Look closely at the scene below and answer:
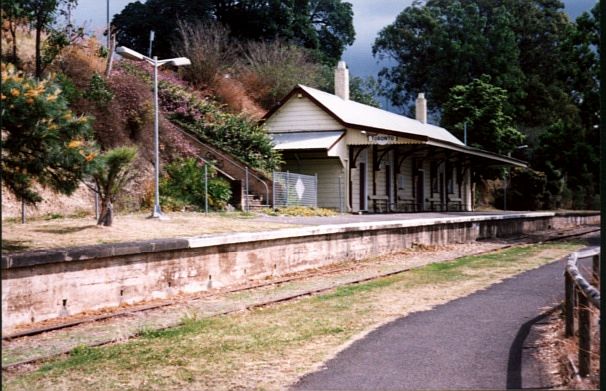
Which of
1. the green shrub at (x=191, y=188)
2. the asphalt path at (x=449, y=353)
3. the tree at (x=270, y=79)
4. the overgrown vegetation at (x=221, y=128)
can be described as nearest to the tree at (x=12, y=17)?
the asphalt path at (x=449, y=353)

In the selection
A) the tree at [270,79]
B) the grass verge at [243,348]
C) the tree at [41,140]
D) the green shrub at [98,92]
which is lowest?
the grass verge at [243,348]

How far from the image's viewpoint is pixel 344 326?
8023 millimetres

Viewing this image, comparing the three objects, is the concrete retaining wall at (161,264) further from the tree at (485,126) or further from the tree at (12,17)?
the tree at (485,126)

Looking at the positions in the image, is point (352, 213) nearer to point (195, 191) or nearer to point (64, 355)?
point (195, 191)

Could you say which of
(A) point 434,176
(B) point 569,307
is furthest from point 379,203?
(B) point 569,307

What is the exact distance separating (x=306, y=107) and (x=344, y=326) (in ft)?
64.1

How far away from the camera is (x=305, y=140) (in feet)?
85.4

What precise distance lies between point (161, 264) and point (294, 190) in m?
12.8

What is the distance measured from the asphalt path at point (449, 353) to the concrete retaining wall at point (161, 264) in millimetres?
3952

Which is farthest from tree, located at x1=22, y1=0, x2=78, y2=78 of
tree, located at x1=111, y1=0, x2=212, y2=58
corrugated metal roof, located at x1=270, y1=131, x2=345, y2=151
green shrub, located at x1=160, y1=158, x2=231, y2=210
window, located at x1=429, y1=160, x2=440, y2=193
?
window, located at x1=429, y1=160, x2=440, y2=193

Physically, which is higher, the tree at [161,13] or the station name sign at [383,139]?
the station name sign at [383,139]

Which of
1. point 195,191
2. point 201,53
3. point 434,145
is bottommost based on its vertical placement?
point 195,191

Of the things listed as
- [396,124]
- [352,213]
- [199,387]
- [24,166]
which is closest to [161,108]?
[352,213]

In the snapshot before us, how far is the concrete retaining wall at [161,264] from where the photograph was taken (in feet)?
26.7
